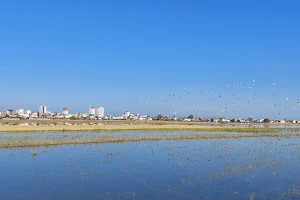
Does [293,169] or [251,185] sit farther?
[293,169]

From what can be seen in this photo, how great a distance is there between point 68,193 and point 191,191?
6.01 m

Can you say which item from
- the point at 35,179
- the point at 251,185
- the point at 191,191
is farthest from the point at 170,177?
the point at 35,179

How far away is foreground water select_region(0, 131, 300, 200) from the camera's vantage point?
14.9 metres

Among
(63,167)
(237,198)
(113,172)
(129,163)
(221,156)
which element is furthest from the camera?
(221,156)

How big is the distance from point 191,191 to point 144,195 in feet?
8.06

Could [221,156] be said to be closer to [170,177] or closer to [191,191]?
[170,177]

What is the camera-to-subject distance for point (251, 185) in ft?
55.5

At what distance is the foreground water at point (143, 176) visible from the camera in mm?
14906

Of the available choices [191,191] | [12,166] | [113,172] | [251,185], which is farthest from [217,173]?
[12,166]

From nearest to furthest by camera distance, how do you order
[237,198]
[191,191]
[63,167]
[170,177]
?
[237,198]
[191,191]
[170,177]
[63,167]

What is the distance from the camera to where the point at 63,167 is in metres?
21.4

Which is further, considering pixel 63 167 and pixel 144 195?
pixel 63 167

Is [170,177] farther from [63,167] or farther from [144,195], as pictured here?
[63,167]

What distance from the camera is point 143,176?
1903cm
